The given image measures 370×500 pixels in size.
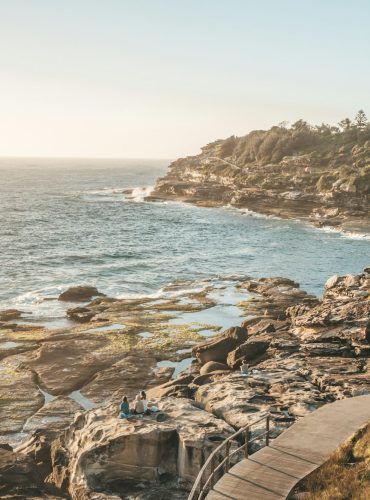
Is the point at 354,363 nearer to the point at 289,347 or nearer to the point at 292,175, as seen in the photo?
A: the point at 289,347

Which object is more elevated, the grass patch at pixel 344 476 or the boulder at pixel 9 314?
the grass patch at pixel 344 476

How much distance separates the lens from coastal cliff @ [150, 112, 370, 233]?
11194 cm

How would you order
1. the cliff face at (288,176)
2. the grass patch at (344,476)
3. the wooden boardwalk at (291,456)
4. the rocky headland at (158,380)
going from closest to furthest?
the grass patch at (344,476) < the wooden boardwalk at (291,456) < the rocky headland at (158,380) < the cliff face at (288,176)

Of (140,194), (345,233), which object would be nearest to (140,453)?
(345,233)

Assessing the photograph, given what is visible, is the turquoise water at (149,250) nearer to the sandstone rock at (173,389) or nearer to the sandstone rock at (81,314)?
the sandstone rock at (81,314)

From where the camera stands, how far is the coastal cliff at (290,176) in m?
112

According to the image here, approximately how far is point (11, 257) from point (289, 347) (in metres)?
52.3

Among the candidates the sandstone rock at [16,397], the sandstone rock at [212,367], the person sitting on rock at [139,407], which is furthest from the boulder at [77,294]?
the person sitting on rock at [139,407]

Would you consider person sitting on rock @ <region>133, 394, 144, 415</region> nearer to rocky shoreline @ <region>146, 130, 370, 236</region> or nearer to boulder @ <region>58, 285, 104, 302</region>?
boulder @ <region>58, 285, 104, 302</region>

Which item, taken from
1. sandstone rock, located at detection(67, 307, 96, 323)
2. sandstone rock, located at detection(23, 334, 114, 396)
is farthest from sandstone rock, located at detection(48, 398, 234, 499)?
sandstone rock, located at detection(67, 307, 96, 323)

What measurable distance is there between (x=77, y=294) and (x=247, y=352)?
25304mm

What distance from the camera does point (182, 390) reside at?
2653cm

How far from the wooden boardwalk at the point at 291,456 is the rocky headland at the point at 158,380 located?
5.42ft

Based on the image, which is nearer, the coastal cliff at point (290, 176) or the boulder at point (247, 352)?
the boulder at point (247, 352)
